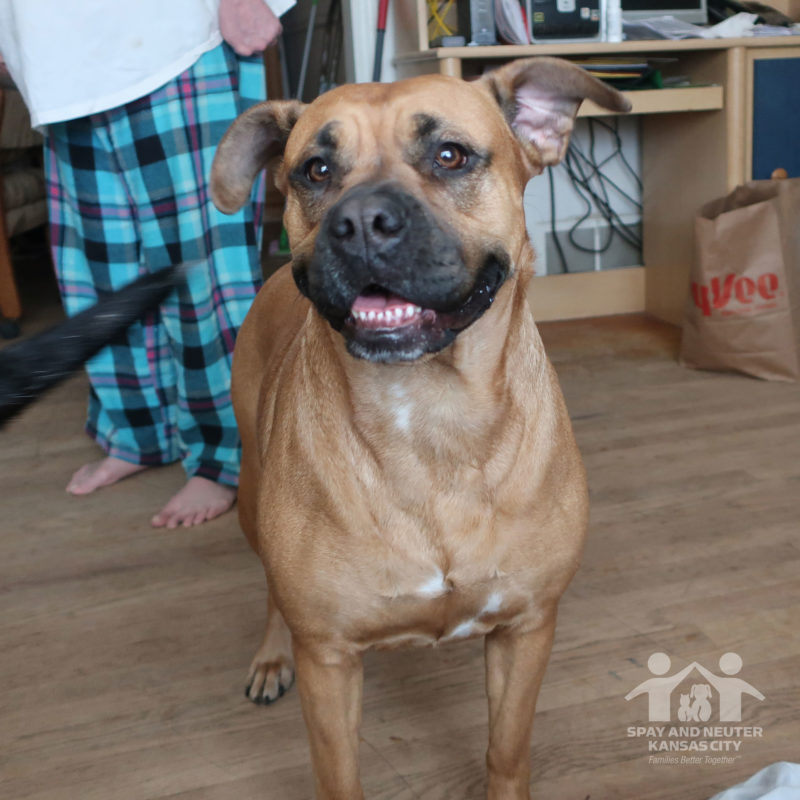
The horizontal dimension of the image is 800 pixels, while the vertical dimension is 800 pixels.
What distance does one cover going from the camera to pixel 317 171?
1140mm

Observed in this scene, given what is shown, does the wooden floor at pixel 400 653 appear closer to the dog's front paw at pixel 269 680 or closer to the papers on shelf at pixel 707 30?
the dog's front paw at pixel 269 680

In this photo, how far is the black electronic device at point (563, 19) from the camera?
2.89 metres

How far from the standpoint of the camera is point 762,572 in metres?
1.76

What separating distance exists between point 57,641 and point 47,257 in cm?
489

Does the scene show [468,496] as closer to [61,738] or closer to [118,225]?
[61,738]

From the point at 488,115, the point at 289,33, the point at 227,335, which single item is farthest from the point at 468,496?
the point at 289,33

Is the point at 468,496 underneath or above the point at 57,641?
above

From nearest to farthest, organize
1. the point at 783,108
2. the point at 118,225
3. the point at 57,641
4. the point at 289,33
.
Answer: the point at 57,641 < the point at 118,225 < the point at 783,108 < the point at 289,33

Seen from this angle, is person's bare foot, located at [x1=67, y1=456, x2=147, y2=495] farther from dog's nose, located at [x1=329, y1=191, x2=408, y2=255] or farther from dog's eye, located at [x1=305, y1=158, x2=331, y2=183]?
dog's nose, located at [x1=329, y1=191, x2=408, y2=255]

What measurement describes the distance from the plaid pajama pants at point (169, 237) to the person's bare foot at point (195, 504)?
3cm

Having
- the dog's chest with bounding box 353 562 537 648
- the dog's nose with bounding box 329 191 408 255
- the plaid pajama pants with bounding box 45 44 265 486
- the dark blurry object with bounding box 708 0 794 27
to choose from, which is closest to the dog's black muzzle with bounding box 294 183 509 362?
the dog's nose with bounding box 329 191 408 255

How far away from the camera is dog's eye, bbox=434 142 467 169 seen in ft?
3.60


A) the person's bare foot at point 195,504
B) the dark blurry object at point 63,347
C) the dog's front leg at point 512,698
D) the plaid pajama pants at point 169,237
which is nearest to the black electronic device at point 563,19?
the plaid pajama pants at point 169,237

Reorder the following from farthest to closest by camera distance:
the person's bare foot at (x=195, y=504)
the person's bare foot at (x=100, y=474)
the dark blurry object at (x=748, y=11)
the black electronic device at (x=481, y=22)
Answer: the dark blurry object at (x=748, y=11) < the black electronic device at (x=481, y=22) < the person's bare foot at (x=100, y=474) < the person's bare foot at (x=195, y=504)
